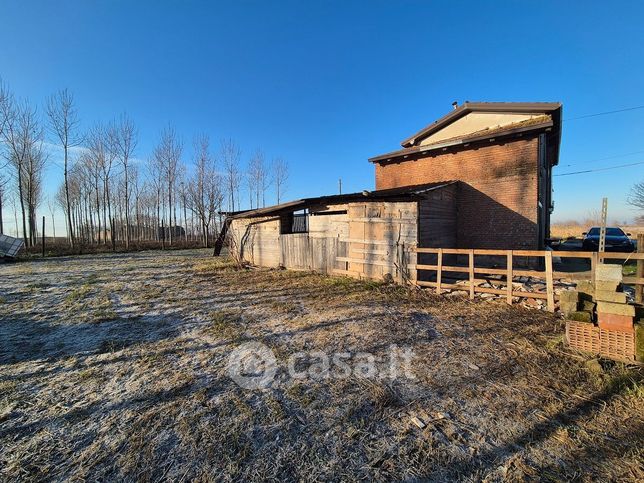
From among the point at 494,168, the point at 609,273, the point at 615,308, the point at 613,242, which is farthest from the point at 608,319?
the point at 613,242

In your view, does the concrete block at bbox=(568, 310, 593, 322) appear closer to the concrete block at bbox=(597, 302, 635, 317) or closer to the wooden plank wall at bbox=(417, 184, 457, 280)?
the concrete block at bbox=(597, 302, 635, 317)

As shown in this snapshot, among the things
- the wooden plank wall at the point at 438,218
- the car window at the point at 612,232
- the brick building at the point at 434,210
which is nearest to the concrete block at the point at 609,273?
the brick building at the point at 434,210

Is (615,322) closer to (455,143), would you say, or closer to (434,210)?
(434,210)

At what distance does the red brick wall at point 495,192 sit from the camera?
35.0ft

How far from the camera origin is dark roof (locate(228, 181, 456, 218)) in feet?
29.2

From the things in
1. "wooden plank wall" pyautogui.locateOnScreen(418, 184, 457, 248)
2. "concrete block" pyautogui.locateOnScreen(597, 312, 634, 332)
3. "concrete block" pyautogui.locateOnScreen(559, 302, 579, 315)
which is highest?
"wooden plank wall" pyautogui.locateOnScreen(418, 184, 457, 248)

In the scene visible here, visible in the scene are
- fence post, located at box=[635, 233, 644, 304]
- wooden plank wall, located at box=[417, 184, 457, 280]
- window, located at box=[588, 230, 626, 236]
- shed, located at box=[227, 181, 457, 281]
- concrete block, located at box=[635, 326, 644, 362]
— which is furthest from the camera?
window, located at box=[588, 230, 626, 236]

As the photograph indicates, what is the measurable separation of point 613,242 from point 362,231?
43.4 ft

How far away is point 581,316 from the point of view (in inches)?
163

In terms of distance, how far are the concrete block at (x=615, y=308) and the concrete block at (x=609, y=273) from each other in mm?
332

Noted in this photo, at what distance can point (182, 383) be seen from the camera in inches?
137

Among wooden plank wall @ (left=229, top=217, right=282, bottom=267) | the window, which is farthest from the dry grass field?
the window

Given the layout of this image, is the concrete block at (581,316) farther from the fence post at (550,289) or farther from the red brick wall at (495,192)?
the red brick wall at (495,192)

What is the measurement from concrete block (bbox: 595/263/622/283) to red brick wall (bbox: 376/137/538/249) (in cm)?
784
